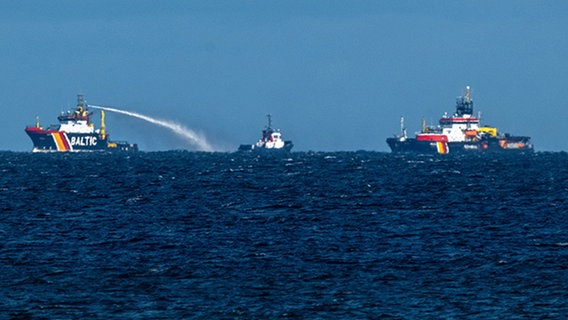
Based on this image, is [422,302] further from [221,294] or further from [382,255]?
[382,255]

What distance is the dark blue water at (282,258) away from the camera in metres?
30.7

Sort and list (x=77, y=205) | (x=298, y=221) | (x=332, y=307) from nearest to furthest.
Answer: (x=332, y=307)
(x=298, y=221)
(x=77, y=205)

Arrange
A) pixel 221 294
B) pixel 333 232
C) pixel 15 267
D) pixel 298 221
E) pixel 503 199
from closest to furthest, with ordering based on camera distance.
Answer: pixel 221 294 → pixel 15 267 → pixel 333 232 → pixel 298 221 → pixel 503 199

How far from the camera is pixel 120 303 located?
30969 mm

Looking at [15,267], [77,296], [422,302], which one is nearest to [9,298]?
[77,296]

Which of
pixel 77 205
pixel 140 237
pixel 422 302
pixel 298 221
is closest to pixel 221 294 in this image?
pixel 422 302

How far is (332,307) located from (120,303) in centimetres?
610

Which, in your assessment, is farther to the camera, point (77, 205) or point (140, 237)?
point (77, 205)

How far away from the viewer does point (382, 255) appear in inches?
1623

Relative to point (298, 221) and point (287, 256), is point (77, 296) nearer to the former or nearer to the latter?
point (287, 256)

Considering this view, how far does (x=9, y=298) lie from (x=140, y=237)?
15.4 meters

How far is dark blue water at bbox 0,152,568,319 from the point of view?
30.7 meters

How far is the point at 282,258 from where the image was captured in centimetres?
4025

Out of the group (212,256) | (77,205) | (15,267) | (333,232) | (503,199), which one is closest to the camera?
(15,267)
